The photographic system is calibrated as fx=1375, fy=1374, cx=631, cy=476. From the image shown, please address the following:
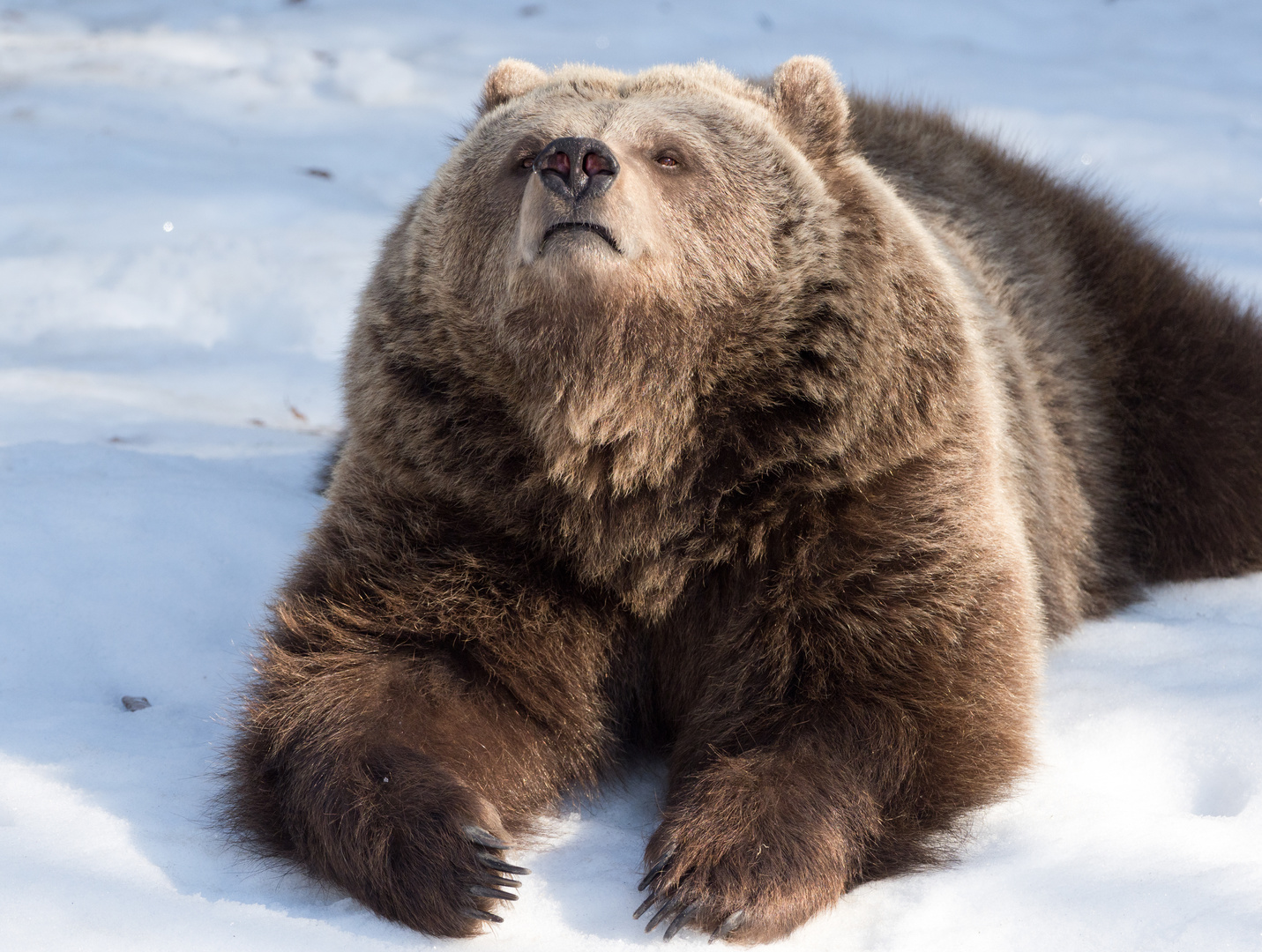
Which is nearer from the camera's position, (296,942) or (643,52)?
(296,942)

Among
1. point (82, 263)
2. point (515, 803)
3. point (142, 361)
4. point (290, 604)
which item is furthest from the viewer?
point (82, 263)

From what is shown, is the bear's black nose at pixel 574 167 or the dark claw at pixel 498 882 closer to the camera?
the dark claw at pixel 498 882

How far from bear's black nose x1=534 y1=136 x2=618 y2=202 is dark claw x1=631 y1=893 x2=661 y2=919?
1.48 m

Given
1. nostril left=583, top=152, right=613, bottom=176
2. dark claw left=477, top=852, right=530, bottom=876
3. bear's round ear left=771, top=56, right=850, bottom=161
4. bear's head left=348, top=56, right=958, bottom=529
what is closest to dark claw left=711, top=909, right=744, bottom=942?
dark claw left=477, top=852, right=530, bottom=876

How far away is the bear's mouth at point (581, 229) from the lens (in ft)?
9.95

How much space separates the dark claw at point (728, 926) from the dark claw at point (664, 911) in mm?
96

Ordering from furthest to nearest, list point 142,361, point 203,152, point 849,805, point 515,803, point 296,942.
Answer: point 203,152 < point 142,361 < point 515,803 < point 849,805 < point 296,942

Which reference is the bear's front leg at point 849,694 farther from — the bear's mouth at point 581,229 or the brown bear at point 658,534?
the bear's mouth at point 581,229

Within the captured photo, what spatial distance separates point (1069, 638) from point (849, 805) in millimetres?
1672

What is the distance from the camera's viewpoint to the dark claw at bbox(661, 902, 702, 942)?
107 inches

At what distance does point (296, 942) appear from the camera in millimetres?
2654

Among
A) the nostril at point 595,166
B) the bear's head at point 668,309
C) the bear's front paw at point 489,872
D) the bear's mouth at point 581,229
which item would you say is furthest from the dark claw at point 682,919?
the nostril at point 595,166

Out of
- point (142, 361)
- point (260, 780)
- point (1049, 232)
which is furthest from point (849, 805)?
point (142, 361)

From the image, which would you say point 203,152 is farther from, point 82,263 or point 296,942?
point 296,942
